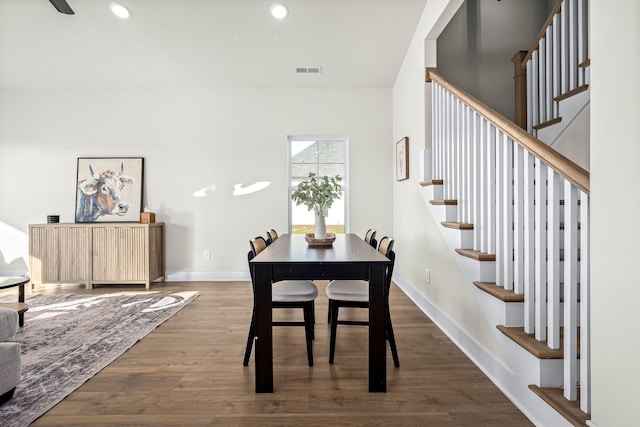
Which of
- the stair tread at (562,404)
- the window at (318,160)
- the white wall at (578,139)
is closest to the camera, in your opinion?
the stair tread at (562,404)

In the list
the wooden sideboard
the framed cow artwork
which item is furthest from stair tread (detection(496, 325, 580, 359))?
the framed cow artwork

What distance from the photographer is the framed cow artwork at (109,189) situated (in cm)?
496

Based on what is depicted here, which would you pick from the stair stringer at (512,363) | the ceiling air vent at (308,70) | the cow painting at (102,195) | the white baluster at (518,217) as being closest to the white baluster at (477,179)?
the stair stringer at (512,363)

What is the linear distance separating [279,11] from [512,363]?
3.63 m

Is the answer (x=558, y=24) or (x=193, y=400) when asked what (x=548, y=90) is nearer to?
(x=558, y=24)

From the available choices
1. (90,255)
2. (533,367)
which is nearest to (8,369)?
(533,367)

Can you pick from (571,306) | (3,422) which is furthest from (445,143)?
(3,422)

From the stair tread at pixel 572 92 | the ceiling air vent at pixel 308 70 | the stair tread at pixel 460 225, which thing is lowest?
the stair tread at pixel 460 225

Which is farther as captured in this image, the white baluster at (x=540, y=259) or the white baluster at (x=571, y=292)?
the white baluster at (x=540, y=259)

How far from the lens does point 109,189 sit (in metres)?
4.97

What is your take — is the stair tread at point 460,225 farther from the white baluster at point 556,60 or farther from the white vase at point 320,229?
the white baluster at point 556,60

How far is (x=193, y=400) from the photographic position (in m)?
1.88

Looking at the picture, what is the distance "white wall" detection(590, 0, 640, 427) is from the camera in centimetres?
112

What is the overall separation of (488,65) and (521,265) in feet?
11.2
